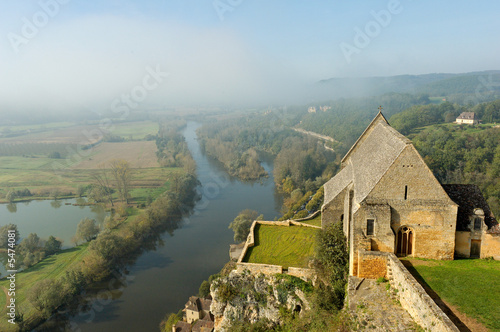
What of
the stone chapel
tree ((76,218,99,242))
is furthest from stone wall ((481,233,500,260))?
tree ((76,218,99,242))

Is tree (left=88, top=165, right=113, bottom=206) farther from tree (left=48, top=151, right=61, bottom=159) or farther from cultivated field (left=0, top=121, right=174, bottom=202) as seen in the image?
tree (left=48, top=151, right=61, bottom=159)

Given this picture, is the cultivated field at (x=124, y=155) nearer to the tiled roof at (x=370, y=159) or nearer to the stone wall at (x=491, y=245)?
the tiled roof at (x=370, y=159)

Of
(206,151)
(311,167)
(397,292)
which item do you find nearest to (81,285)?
(397,292)

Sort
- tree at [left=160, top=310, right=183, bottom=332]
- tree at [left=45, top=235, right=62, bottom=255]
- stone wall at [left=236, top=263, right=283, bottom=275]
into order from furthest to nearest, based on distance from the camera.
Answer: tree at [left=45, top=235, right=62, bottom=255] → tree at [left=160, top=310, right=183, bottom=332] → stone wall at [left=236, top=263, right=283, bottom=275]

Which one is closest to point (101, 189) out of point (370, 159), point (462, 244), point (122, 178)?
point (122, 178)

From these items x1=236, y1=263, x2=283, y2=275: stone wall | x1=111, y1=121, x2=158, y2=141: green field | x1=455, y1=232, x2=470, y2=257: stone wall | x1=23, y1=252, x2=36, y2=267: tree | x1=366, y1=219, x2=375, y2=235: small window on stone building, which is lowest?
x1=23, y1=252, x2=36, y2=267: tree

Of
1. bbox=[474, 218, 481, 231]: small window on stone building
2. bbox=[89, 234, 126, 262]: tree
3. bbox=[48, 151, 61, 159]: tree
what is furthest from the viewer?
bbox=[48, 151, 61, 159]: tree
